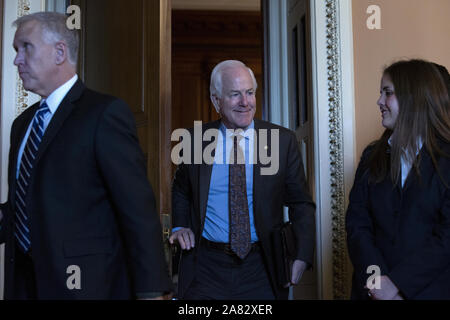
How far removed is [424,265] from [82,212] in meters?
1.38

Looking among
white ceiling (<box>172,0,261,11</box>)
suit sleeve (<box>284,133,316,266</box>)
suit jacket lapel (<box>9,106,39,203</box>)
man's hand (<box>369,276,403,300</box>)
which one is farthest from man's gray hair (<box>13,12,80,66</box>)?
white ceiling (<box>172,0,261,11</box>)

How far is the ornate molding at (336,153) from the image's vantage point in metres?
3.94

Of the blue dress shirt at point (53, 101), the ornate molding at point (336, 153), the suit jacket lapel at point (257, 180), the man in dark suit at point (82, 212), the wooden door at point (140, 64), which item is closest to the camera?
the man in dark suit at point (82, 212)

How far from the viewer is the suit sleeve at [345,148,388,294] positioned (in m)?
2.76

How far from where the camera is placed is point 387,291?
264cm

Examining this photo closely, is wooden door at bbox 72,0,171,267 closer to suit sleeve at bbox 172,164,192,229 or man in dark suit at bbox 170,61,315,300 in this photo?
suit sleeve at bbox 172,164,192,229

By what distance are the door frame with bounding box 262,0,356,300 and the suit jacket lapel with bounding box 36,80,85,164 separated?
1.99 metres

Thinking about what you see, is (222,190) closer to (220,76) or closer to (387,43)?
(220,76)

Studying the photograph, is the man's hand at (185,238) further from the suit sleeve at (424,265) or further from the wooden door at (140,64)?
the suit sleeve at (424,265)

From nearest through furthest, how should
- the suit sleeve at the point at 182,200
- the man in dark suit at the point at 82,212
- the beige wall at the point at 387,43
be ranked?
the man in dark suit at the point at 82,212 → the suit sleeve at the point at 182,200 → the beige wall at the point at 387,43

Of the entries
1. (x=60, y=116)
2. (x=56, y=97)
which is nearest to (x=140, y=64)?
(x=56, y=97)

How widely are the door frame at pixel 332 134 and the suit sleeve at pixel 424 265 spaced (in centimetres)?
129

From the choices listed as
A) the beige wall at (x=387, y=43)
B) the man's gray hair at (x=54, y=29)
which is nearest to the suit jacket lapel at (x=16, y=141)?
the man's gray hair at (x=54, y=29)
